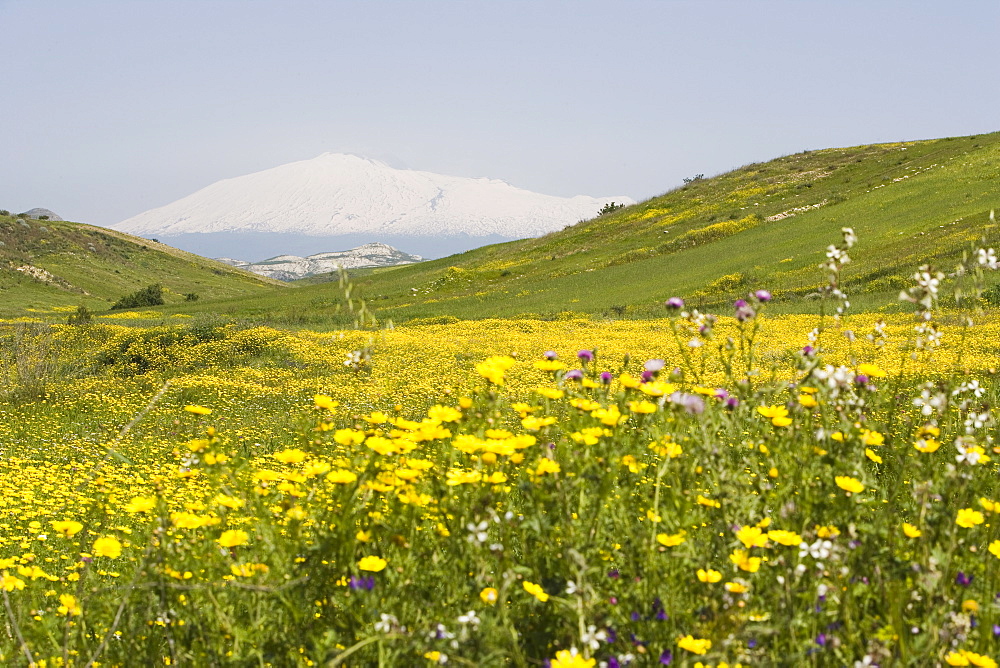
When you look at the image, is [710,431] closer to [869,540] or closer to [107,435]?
[869,540]

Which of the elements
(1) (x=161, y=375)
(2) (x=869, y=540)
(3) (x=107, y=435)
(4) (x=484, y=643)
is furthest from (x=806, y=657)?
(1) (x=161, y=375)

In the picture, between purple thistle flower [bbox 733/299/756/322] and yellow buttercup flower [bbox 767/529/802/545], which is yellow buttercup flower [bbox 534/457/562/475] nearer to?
yellow buttercup flower [bbox 767/529/802/545]

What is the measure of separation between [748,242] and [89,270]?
8883 centimetres

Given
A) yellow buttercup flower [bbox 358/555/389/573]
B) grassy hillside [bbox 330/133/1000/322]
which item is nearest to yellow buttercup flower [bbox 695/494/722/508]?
yellow buttercup flower [bbox 358/555/389/573]

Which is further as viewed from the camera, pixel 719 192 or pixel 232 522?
pixel 719 192

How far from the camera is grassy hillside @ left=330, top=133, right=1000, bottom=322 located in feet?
101

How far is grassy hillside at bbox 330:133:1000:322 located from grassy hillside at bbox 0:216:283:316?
36.3 m

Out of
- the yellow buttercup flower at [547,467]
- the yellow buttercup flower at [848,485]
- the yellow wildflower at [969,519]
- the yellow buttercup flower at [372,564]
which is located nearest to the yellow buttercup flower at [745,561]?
the yellow buttercup flower at [848,485]

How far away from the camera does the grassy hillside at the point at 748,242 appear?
30.8 m

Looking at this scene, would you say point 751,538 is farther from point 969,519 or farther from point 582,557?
point 969,519

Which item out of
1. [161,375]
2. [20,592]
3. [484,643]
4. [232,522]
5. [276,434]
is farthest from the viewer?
[161,375]

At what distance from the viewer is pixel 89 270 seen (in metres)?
90.2

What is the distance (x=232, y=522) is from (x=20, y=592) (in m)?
1.70

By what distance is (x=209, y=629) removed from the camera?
2.69 meters
